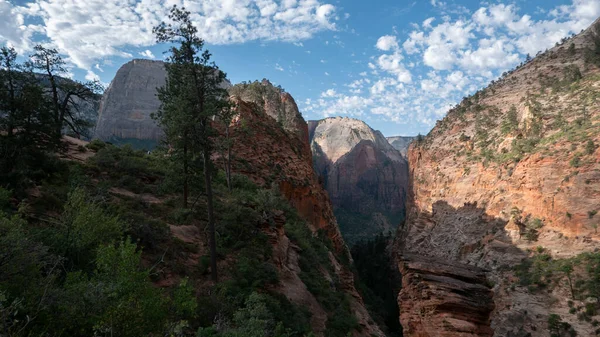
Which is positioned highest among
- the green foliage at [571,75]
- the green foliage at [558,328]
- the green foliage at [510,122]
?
the green foliage at [571,75]

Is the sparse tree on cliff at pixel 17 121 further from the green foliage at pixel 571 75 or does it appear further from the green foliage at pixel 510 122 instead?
the green foliage at pixel 571 75

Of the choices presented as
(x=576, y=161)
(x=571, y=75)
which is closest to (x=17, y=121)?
(x=576, y=161)

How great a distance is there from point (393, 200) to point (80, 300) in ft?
478

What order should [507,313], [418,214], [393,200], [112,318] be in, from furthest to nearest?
1. [393,200]
2. [418,214]
3. [507,313]
4. [112,318]

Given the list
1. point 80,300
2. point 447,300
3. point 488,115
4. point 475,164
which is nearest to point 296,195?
point 447,300

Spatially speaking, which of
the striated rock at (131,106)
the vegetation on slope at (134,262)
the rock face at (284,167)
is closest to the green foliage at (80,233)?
the vegetation on slope at (134,262)

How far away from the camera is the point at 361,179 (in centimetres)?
14725

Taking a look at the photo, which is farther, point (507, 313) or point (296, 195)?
point (296, 195)

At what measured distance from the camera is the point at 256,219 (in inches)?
746

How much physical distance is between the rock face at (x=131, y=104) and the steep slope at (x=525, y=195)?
87.6 meters

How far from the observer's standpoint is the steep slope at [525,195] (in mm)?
23547

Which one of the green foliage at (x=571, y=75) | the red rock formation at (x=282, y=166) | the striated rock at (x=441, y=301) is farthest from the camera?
the green foliage at (x=571, y=75)

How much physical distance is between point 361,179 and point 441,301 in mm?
129233

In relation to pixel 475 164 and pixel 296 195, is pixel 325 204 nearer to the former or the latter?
pixel 296 195
